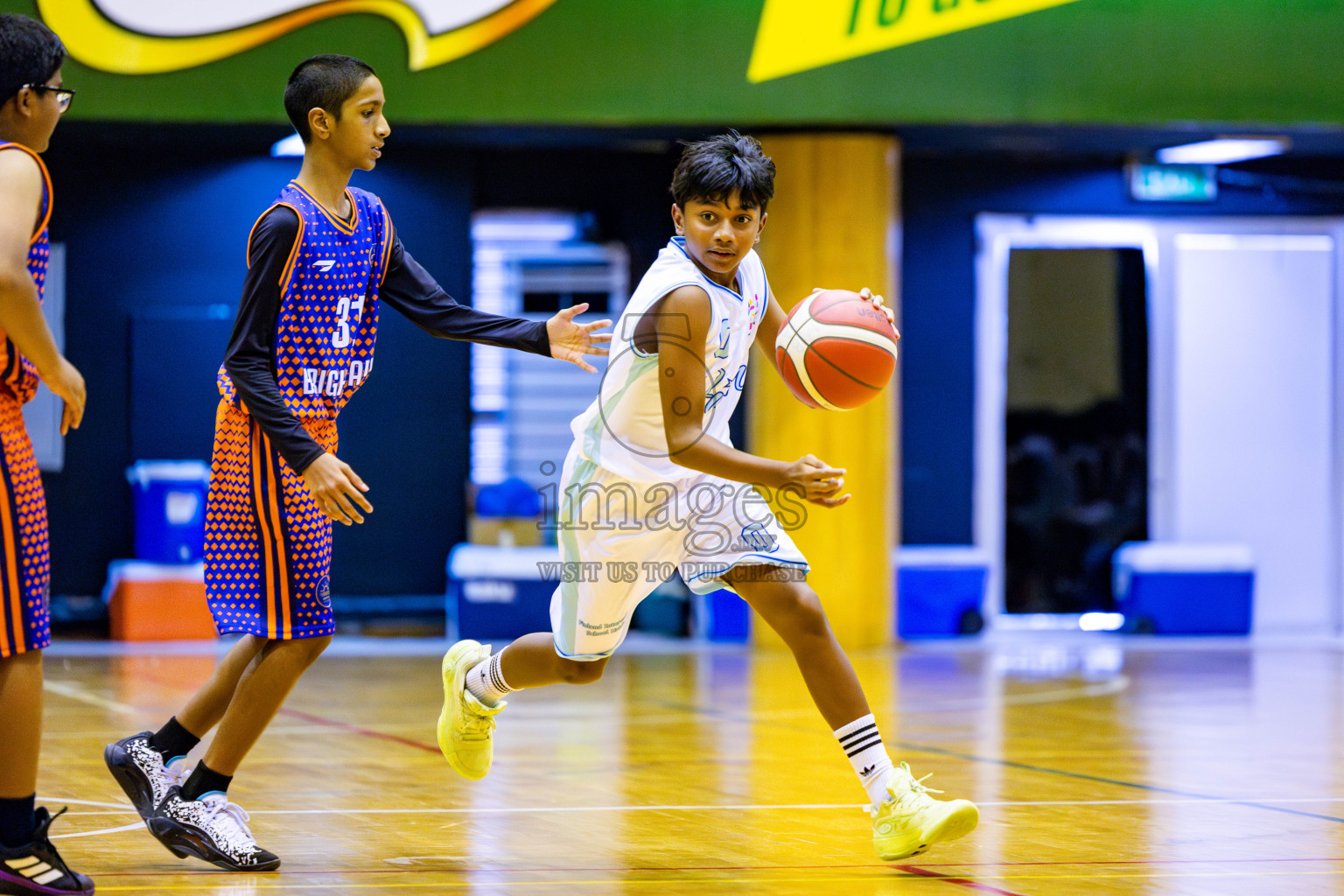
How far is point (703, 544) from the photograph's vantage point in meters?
3.14

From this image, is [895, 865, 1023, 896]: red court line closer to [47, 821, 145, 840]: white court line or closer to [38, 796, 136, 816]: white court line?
[47, 821, 145, 840]: white court line

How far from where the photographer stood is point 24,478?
2.69 metres

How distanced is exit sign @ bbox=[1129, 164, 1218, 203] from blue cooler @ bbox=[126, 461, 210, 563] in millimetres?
5838

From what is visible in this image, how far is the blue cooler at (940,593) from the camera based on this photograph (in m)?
8.71

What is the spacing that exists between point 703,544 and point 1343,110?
6027 millimetres

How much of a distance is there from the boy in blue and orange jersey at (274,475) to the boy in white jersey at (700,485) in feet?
1.74

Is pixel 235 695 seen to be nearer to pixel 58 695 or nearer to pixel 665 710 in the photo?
pixel 665 710

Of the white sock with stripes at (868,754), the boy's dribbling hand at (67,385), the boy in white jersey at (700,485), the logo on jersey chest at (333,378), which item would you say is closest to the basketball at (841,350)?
the boy in white jersey at (700,485)

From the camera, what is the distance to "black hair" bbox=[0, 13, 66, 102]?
2.64m

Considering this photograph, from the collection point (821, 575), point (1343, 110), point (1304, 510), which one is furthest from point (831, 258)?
point (1304, 510)

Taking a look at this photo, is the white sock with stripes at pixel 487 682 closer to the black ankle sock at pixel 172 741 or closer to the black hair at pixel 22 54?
the black ankle sock at pixel 172 741

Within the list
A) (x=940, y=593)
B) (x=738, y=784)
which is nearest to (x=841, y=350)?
(x=738, y=784)

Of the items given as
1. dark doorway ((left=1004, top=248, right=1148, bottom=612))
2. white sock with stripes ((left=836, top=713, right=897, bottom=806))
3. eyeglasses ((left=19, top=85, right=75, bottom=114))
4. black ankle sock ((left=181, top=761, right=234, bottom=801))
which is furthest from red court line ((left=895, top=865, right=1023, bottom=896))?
dark doorway ((left=1004, top=248, right=1148, bottom=612))

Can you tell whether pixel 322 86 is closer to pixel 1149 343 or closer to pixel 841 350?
pixel 841 350
